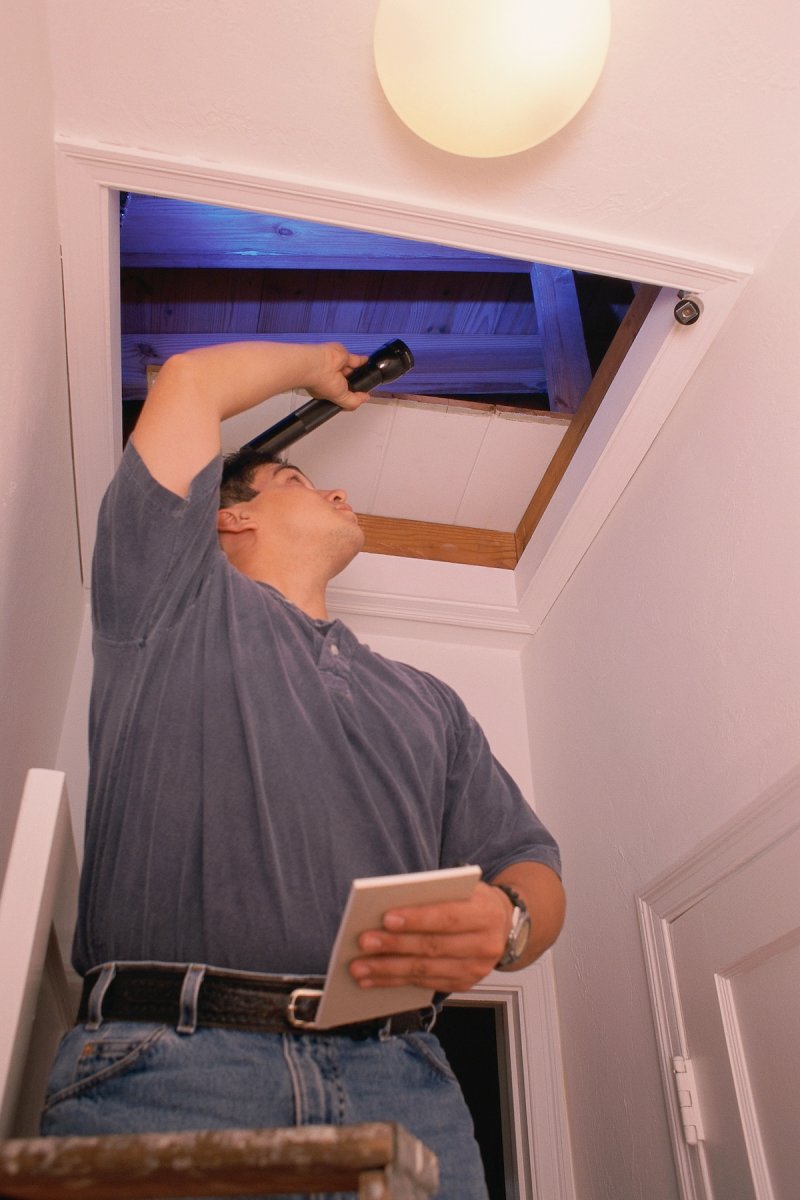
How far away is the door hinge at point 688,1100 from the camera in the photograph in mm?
1434

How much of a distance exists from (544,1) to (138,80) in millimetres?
595

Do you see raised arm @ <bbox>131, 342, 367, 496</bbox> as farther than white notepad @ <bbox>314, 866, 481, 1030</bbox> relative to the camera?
Yes

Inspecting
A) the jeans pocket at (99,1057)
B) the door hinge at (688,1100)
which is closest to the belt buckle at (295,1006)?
the jeans pocket at (99,1057)

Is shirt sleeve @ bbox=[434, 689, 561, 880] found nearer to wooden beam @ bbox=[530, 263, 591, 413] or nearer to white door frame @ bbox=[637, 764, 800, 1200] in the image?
white door frame @ bbox=[637, 764, 800, 1200]

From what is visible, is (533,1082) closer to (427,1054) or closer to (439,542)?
(427,1054)

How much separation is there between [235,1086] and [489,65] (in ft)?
4.00

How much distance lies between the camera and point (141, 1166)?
48 centimetres

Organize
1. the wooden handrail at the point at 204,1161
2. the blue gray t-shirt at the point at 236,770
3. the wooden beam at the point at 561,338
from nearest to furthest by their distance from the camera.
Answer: the wooden handrail at the point at 204,1161, the blue gray t-shirt at the point at 236,770, the wooden beam at the point at 561,338

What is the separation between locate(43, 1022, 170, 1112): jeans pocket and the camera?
0.83 m

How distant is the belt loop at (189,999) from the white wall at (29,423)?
2.12ft

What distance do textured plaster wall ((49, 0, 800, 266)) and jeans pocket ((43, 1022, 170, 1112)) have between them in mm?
1246

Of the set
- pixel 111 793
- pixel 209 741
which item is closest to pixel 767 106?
pixel 209 741

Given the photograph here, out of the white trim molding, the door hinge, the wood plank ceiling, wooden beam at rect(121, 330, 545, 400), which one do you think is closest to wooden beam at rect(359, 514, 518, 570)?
the wood plank ceiling

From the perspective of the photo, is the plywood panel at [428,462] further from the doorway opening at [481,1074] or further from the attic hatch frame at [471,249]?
the doorway opening at [481,1074]
